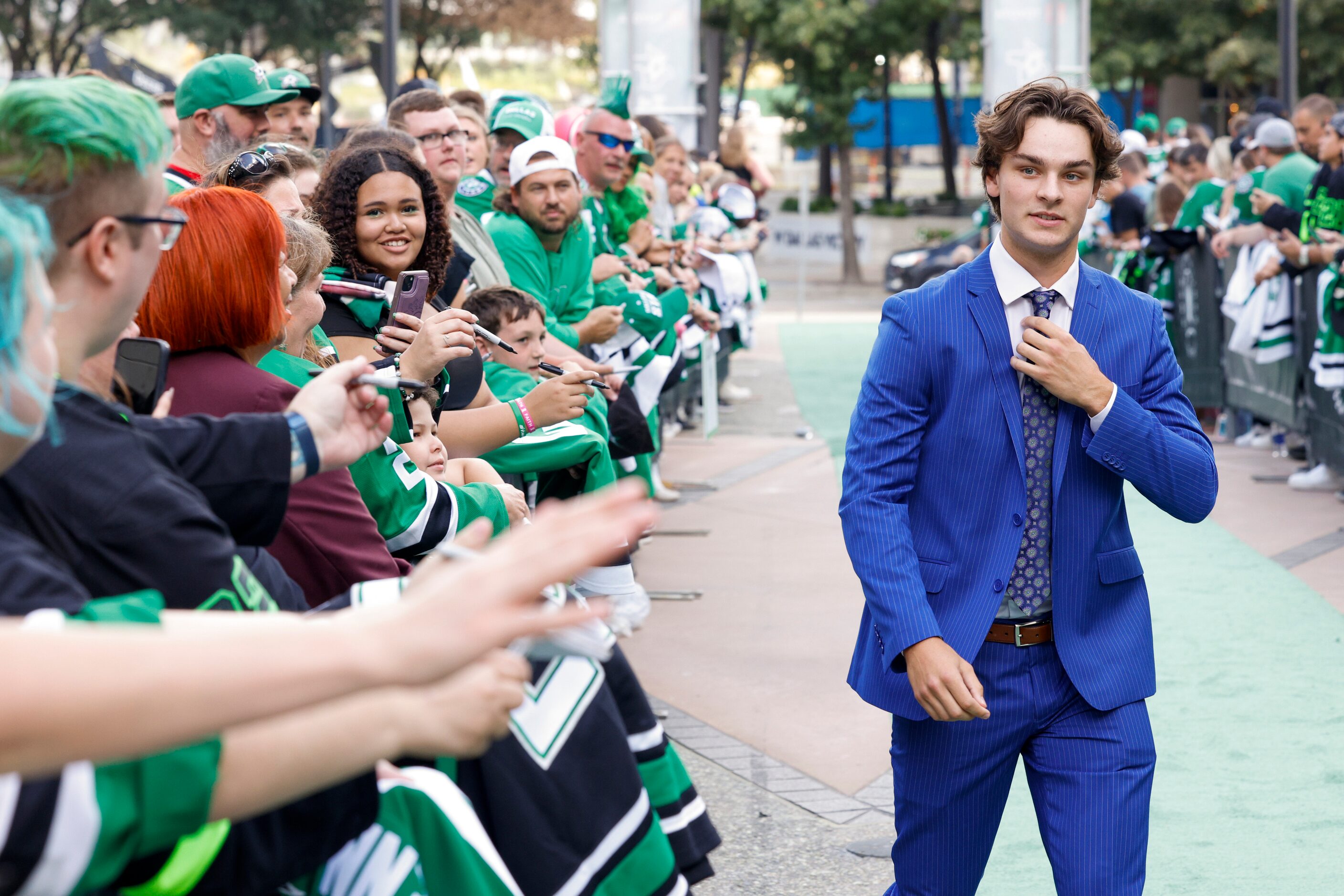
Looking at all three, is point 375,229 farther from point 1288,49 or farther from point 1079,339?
point 1288,49

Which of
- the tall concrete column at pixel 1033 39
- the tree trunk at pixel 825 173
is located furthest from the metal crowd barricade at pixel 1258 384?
the tree trunk at pixel 825 173

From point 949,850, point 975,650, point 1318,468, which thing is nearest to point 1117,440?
point 975,650

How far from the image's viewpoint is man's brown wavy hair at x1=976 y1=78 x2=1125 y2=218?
10.0ft

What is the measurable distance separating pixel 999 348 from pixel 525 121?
4.25 meters

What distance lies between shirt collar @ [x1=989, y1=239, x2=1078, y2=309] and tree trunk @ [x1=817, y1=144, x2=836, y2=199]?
3164 cm

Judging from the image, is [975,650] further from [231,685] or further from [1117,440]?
[231,685]

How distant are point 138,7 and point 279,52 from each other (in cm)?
406

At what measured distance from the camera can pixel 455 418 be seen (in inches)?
172

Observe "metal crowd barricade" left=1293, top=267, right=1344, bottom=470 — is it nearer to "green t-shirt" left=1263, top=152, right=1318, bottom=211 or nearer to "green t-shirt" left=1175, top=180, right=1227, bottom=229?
"green t-shirt" left=1263, top=152, right=1318, bottom=211

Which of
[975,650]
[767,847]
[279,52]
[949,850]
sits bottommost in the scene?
[767,847]

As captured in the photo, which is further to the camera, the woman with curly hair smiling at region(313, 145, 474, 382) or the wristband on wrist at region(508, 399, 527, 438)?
the wristband on wrist at region(508, 399, 527, 438)

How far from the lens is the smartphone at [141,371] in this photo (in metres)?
2.14

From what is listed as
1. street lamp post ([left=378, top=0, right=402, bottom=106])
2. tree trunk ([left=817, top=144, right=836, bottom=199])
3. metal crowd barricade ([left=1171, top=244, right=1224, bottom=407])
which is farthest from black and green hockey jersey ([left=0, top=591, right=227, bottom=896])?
tree trunk ([left=817, top=144, right=836, bottom=199])

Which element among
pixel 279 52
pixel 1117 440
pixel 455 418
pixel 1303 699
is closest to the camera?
pixel 1117 440
